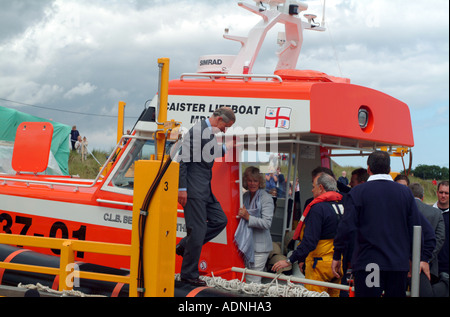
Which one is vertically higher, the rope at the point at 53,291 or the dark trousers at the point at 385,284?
the dark trousers at the point at 385,284

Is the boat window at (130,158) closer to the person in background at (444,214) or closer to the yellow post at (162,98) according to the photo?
the yellow post at (162,98)

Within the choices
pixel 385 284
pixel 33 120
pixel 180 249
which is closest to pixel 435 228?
Result: pixel 385 284

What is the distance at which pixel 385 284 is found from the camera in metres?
3.82

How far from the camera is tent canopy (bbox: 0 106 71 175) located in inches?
600

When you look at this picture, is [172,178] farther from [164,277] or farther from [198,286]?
[198,286]

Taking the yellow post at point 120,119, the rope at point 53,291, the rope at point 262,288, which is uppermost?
the yellow post at point 120,119

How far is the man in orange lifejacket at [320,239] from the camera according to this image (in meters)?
4.43

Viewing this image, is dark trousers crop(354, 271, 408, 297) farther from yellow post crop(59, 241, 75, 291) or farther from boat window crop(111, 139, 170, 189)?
boat window crop(111, 139, 170, 189)

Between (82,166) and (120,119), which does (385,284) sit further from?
(82,166)

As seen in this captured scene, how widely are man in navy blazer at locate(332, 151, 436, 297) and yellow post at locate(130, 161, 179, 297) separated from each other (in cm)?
132

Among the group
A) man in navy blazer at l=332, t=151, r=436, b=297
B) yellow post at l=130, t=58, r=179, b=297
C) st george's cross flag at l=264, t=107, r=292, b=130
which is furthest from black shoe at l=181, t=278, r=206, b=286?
st george's cross flag at l=264, t=107, r=292, b=130

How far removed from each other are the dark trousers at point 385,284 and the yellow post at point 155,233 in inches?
57.1

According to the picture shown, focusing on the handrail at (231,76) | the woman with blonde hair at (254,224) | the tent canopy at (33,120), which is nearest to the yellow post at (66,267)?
the woman with blonde hair at (254,224)
